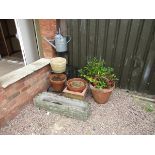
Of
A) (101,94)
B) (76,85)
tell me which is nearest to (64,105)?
(76,85)

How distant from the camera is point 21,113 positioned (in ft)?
10.1

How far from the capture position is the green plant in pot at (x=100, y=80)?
124 inches

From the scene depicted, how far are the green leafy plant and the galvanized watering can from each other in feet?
2.16

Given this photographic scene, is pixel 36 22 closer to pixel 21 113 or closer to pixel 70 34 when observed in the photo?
pixel 70 34

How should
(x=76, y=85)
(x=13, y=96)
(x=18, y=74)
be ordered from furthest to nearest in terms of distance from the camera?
→ (x=76, y=85) < (x=18, y=74) < (x=13, y=96)

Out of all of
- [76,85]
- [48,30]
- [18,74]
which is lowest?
[76,85]

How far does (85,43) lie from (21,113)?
6.43ft

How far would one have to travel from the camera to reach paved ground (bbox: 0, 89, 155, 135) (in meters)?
2.74

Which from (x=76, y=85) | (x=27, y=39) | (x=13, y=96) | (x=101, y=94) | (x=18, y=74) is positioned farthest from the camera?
(x=27, y=39)

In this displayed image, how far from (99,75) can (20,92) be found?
5.13ft

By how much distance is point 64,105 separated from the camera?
117 inches

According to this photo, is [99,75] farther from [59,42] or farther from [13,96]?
[13,96]

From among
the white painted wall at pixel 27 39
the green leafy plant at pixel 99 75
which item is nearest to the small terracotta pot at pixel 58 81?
the green leafy plant at pixel 99 75
